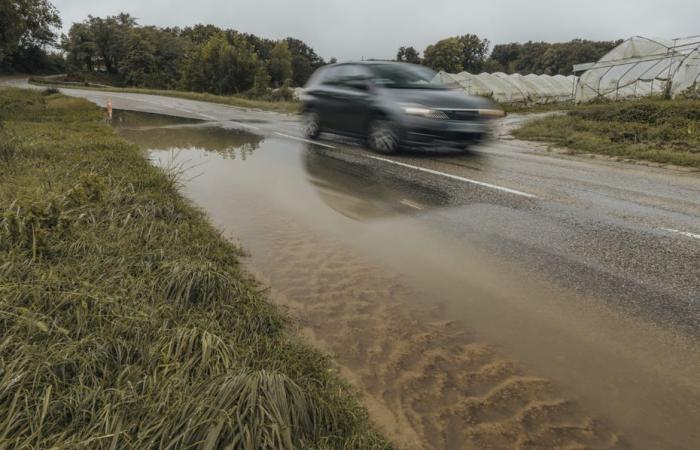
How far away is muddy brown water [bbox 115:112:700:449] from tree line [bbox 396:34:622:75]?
3473 inches

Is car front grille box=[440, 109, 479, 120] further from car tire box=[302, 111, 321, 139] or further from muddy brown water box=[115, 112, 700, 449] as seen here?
car tire box=[302, 111, 321, 139]

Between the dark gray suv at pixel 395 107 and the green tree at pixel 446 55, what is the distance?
278 ft

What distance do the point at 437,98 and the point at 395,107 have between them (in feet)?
2.59

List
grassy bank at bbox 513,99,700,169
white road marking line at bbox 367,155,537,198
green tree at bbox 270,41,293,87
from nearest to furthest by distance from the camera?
1. white road marking line at bbox 367,155,537,198
2. grassy bank at bbox 513,99,700,169
3. green tree at bbox 270,41,293,87

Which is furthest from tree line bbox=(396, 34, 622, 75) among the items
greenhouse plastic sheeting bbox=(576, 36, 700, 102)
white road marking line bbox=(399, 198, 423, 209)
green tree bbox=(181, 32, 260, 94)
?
white road marking line bbox=(399, 198, 423, 209)

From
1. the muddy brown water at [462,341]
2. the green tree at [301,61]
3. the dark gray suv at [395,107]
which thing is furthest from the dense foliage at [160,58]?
the muddy brown water at [462,341]

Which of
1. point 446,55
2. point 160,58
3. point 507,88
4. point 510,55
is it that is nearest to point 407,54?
point 446,55

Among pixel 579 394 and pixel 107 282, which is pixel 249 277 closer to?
pixel 107 282

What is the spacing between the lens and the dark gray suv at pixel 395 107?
8.35 m

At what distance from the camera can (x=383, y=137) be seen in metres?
9.02

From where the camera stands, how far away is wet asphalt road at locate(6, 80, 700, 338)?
135 inches

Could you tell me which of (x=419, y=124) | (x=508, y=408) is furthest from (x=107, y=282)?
(x=419, y=124)

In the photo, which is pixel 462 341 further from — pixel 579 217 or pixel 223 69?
pixel 223 69

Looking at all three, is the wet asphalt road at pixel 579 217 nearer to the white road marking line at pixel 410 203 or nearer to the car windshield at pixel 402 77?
the white road marking line at pixel 410 203
